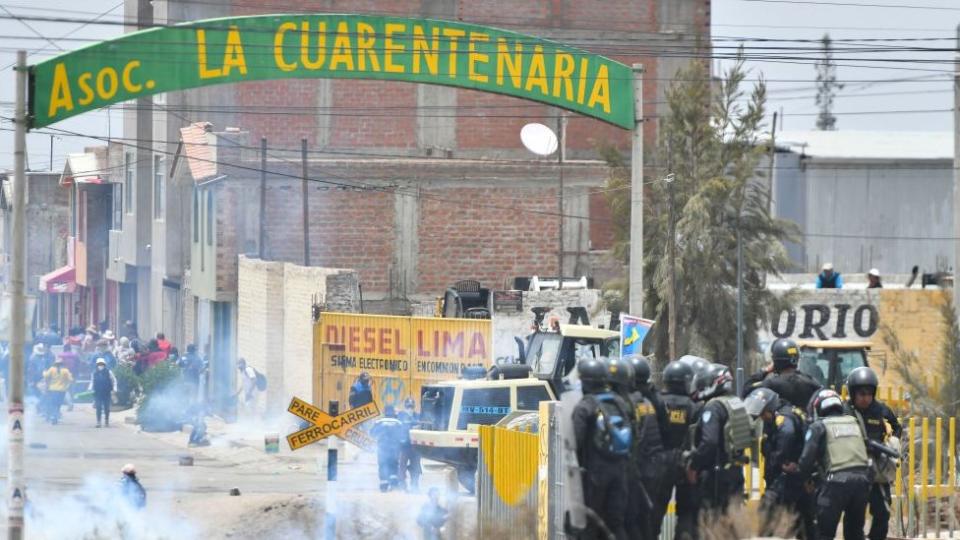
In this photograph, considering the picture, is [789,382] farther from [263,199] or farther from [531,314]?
[263,199]

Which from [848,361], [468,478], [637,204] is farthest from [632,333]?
[848,361]

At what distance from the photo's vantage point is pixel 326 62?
59.7 feet

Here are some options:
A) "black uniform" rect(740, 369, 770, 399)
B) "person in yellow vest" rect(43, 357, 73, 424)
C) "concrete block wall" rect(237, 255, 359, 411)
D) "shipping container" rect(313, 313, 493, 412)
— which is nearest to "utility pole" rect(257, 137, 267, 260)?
"concrete block wall" rect(237, 255, 359, 411)

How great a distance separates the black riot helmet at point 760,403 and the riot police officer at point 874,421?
2.09 ft

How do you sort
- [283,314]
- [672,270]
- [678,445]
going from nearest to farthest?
[678,445] → [672,270] → [283,314]

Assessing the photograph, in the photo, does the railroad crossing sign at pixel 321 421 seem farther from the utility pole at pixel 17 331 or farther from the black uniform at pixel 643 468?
the black uniform at pixel 643 468

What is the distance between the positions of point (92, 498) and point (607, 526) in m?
11.9

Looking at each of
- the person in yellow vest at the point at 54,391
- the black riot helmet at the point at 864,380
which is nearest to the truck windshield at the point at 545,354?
the black riot helmet at the point at 864,380

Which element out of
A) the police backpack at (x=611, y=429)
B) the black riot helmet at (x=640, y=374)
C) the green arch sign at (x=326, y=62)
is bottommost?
the police backpack at (x=611, y=429)

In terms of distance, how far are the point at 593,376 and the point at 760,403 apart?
1998 mm

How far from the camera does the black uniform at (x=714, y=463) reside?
12.7 metres

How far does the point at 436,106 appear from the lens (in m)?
49.3

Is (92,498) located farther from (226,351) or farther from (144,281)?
(144,281)

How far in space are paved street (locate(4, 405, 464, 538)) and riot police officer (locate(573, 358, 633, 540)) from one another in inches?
219
